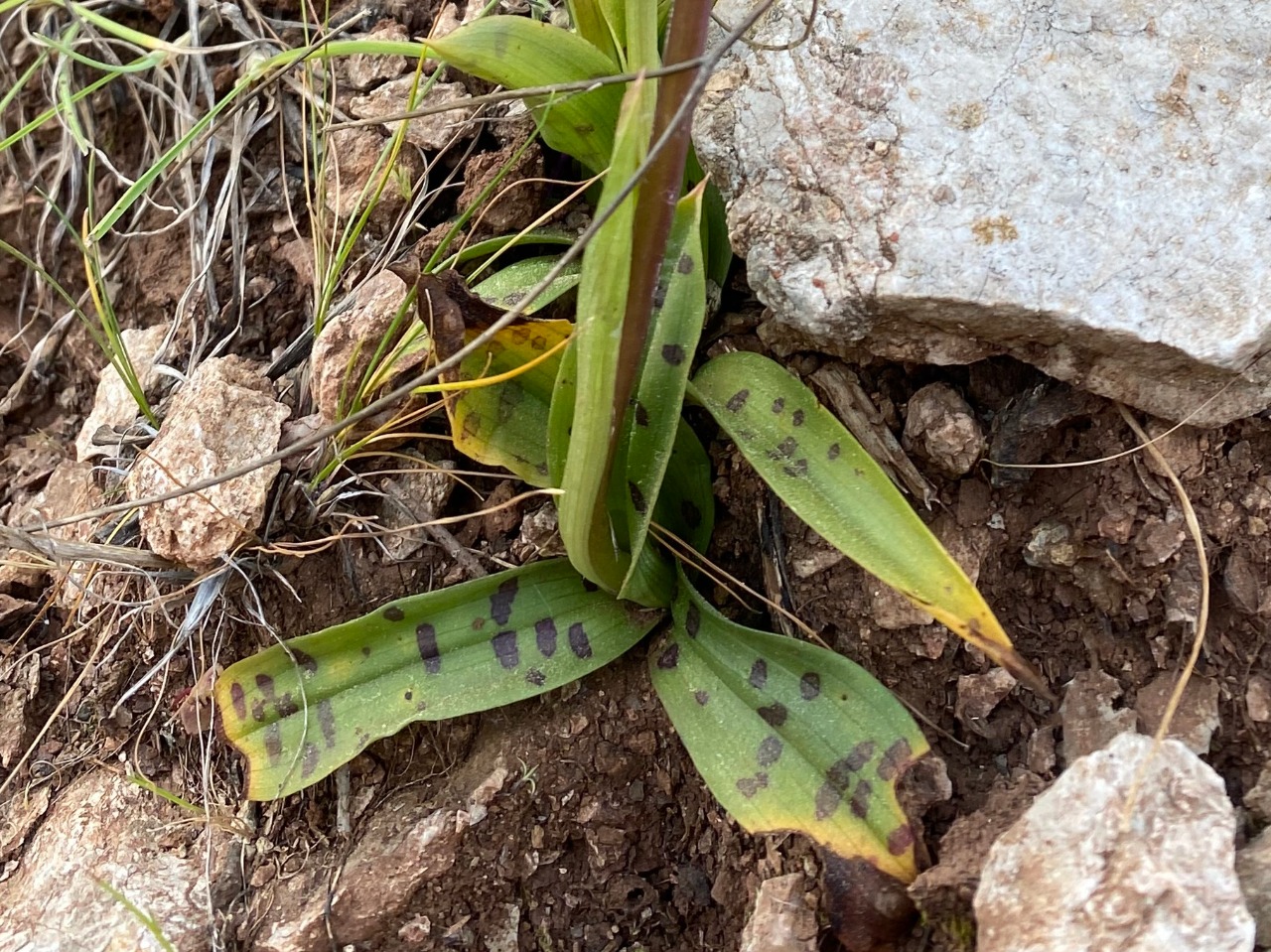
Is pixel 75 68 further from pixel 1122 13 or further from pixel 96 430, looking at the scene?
pixel 1122 13

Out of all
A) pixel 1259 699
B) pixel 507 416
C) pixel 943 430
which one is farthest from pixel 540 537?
pixel 1259 699

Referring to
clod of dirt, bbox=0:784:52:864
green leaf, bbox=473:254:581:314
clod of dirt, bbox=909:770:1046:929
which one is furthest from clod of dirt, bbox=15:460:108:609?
clod of dirt, bbox=909:770:1046:929

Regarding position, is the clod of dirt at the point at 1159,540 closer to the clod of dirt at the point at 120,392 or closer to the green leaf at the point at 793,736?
the green leaf at the point at 793,736

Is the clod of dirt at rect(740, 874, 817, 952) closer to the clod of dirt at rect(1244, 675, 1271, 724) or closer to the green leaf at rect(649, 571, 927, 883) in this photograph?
the green leaf at rect(649, 571, 927, 883)

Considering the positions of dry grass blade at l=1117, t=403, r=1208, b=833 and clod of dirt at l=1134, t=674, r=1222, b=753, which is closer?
dry grass blade at l=1117, t=403, r=1208, b=833

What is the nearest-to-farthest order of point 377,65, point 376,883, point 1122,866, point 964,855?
point 1122,866 < point 964,855 < point 376,883 < point 377,65

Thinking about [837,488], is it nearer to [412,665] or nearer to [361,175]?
[412,665]

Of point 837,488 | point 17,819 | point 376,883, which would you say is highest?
point 837,488
